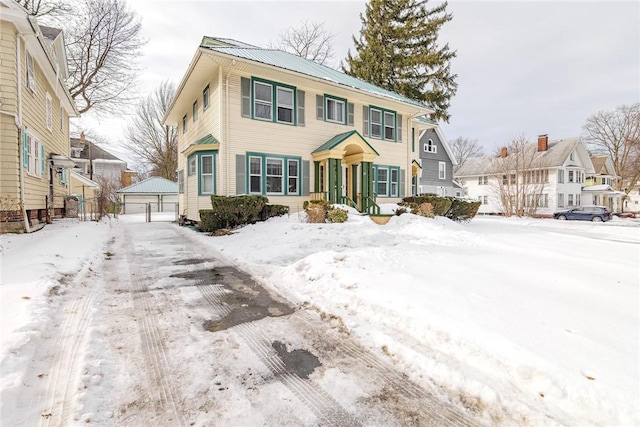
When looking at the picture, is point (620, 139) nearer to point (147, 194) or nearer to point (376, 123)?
point (376, 123)

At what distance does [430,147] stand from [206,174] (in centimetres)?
2104

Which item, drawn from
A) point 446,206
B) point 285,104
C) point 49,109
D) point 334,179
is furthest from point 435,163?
point 49,109

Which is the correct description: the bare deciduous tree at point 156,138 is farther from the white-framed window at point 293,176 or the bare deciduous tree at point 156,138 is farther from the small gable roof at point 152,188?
the white-framed window at point 293,176

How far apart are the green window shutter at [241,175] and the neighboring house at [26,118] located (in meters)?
6.24

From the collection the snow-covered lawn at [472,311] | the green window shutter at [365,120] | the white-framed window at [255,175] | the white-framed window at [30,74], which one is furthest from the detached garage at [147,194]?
the snow-covered lawn at [472,311]

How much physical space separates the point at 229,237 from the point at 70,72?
20393 mm

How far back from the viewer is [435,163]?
27.2 m

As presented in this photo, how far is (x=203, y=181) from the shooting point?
12.0 m

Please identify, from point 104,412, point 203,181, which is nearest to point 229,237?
point 203,181

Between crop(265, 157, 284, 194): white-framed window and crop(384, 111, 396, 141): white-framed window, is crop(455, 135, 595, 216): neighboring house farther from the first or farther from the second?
crop(265, 157, 284, 194): white-framed window

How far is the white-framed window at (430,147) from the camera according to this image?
2665 centimetres

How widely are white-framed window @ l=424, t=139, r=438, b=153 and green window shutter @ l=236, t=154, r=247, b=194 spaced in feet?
64.4

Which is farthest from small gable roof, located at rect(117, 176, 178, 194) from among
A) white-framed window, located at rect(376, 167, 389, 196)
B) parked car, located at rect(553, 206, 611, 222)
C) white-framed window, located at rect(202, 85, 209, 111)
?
parked car, located at rect(553, 206, 611, 222)

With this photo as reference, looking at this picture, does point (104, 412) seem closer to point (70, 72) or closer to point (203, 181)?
point (203, 181)
